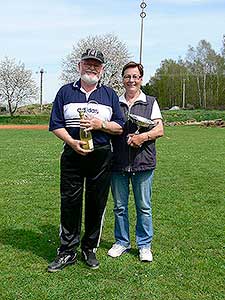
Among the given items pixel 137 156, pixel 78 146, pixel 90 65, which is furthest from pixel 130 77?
pixel 78 146

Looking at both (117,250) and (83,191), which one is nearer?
(83,191)

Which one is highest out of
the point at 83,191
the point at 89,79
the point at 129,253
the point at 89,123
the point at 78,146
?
the point at 89,79

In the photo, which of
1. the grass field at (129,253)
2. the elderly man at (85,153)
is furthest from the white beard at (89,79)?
the grass field at (129,253)

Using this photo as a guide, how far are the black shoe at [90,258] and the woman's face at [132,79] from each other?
5.84ft

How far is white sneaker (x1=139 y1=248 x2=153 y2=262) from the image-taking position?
210 inches

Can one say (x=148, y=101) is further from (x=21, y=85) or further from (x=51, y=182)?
(x=21, y=85)

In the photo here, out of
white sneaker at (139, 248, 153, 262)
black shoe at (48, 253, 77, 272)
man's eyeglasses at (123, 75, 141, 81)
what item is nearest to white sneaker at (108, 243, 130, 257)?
white sneaker at (139, 248, 153, 262)

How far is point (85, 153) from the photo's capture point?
482 cm

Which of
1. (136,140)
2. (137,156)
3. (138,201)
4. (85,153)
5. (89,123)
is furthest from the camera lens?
(138,201)

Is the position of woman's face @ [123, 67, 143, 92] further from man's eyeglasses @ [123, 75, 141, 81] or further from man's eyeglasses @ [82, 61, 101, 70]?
man's eyeglasses @ [82, 61, 101, 70]

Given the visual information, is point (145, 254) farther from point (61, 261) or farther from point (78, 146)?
point (78, 146)

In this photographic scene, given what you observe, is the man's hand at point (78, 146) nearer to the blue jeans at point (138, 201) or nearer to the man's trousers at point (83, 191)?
the man's trousers at point (83, 191)

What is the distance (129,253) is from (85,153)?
1.47 m

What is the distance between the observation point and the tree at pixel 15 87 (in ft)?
212
